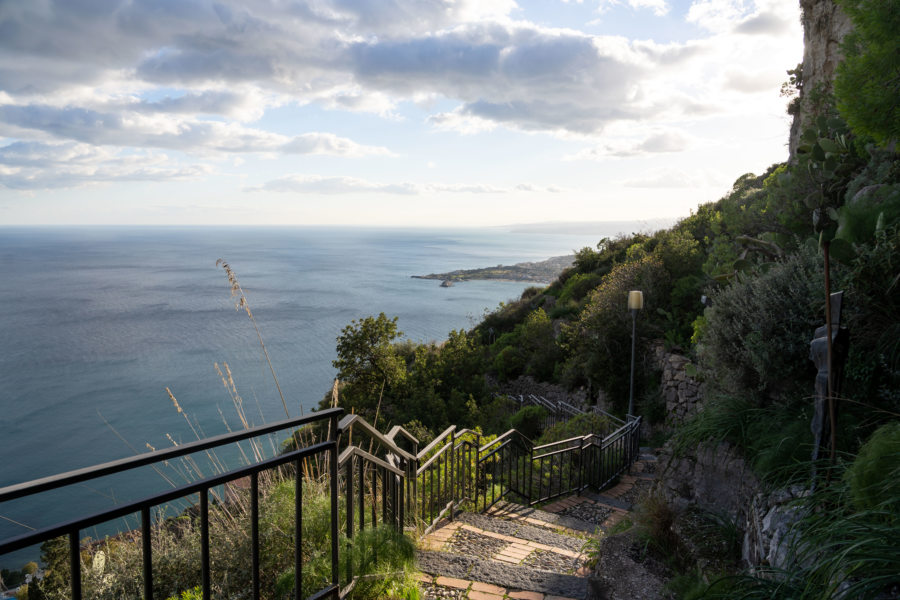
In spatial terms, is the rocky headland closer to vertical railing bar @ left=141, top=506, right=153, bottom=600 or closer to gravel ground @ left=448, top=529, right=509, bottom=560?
gravel ground @ left=448, top=529, right=509, bottom=560

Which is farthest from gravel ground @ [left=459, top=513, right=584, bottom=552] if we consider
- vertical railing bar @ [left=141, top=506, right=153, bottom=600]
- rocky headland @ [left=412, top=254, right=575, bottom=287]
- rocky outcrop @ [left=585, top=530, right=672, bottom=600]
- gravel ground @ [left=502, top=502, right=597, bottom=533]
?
rocky headland @ [left=412, top=254, right=575, bottom=287]

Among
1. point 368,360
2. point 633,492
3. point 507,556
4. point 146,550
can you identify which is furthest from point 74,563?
point 368,360

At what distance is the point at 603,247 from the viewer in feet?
99.4

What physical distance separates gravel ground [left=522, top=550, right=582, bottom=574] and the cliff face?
8.55 metres

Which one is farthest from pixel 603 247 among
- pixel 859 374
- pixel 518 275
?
pixel 518 275

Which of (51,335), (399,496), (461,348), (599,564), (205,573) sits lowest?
(51,335)

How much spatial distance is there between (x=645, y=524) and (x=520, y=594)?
1156mm

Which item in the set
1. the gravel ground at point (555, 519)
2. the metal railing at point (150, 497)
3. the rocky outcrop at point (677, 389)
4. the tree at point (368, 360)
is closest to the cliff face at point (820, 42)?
the rocky outcrop at point (677, 389)

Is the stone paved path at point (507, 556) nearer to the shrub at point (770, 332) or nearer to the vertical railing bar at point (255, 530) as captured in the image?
the vertical railing bar at point (255, 530)

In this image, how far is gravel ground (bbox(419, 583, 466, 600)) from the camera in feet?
9.64

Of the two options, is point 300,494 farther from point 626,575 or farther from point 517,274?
point 517,274

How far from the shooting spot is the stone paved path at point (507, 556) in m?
3.14

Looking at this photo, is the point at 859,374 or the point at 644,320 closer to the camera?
the point at 859,374

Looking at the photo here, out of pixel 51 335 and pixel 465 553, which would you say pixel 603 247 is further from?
pixel 51 335
